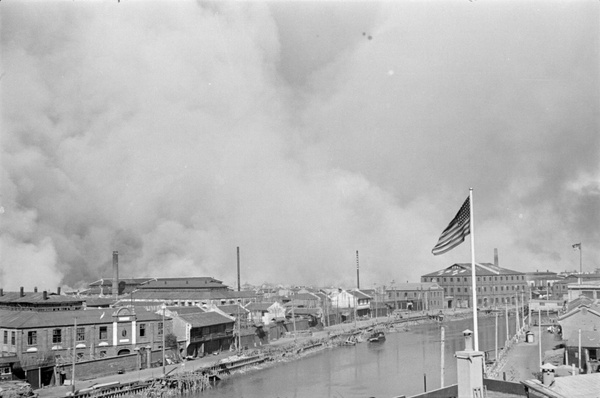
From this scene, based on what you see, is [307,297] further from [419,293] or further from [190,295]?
[419,293]

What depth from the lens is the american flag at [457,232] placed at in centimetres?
1956

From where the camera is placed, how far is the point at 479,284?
134250mm

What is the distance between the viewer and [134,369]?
5191 centimetres

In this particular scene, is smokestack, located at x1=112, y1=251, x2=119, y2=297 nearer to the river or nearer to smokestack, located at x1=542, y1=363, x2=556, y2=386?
the river

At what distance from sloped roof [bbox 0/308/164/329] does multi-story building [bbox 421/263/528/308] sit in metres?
90.3

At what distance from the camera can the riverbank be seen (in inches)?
1820

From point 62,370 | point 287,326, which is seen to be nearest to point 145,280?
point 287,326

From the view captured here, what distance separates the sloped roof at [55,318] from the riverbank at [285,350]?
18.8 feet

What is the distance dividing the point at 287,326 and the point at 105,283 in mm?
45239

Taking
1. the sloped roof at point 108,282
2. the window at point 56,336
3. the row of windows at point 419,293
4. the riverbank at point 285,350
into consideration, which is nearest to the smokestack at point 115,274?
the sloped roof at point 108,282

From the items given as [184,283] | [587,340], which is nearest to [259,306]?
[184,283]

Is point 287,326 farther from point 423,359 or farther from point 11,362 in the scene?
point 11,362

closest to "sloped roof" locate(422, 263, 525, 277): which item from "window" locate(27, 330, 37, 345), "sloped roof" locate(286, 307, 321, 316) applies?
"sloped roof" locate(286, 307, 321, 316)

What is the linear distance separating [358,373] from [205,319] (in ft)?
56.5
